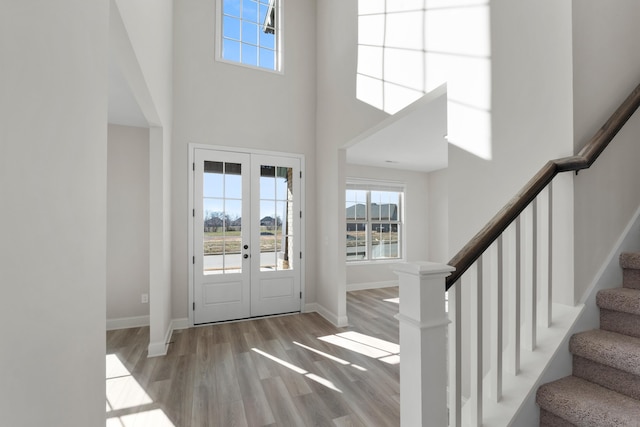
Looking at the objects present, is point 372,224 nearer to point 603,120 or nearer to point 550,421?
Answer: point 603,120

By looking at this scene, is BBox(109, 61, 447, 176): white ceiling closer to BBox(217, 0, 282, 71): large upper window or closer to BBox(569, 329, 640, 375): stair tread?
BBox(217, 0, 282, 71): large upper window

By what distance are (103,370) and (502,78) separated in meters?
2.61

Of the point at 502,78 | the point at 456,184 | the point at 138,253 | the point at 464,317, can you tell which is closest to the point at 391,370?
the point at 464,317

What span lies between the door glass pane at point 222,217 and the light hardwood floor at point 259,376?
840 mm

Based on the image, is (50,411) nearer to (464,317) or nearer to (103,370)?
(103,370)

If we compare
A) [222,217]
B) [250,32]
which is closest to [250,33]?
[250,32]

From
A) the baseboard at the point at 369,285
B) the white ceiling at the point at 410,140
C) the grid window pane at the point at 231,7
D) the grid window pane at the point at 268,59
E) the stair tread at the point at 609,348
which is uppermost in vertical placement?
the grid window pane at the point at 231,7

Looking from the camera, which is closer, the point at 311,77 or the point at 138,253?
the point at 138,253

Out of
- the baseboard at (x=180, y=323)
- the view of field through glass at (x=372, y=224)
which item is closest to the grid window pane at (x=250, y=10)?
the view of field through glass at (x=372, y=224)

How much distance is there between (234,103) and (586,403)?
4.46 metres

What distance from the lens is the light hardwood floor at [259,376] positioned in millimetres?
2100

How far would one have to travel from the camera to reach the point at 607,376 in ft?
4.13

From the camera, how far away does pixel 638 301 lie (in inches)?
52.1

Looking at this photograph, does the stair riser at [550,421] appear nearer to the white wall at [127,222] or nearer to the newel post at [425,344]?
the newel post at [425,344]
